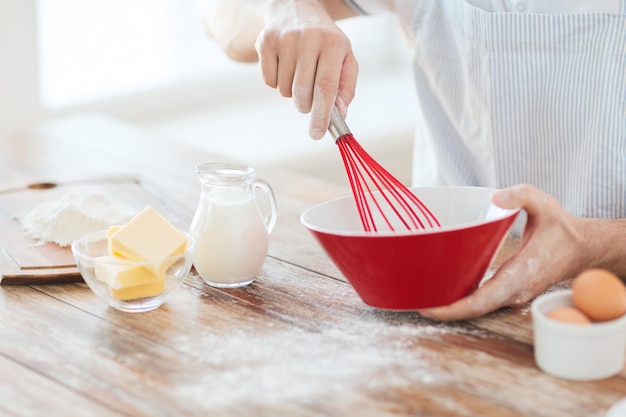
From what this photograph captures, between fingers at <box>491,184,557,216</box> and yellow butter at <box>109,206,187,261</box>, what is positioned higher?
fingers at <box>491,184,557,216</box>

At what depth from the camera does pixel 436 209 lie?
1.23 meters

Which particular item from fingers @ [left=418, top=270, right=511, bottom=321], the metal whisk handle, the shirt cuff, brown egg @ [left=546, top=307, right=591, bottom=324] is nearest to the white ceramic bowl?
brown egg @ [left=546, top=307, right=591, bottom=324]

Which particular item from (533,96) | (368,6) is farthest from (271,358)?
(368,6)

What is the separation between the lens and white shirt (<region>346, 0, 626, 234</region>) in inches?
53.6

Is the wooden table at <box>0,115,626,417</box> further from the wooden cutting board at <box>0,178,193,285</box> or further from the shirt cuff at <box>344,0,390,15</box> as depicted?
the shirt cuff at <box>344,0,390,15</box>

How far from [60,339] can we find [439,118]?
31.3 inches

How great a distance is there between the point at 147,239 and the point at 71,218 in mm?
271

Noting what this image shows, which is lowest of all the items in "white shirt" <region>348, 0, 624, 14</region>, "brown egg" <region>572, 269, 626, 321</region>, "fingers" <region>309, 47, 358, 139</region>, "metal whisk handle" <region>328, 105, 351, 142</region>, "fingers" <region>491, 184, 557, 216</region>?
"brown egg" <region>572, 269, 626, 321</region>

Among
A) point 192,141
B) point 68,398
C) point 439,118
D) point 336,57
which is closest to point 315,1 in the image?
point 336,57

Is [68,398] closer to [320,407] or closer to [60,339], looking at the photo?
[60,339]

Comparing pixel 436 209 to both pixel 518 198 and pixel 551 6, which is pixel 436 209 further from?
pixel 551 6

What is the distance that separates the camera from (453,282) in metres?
1.08

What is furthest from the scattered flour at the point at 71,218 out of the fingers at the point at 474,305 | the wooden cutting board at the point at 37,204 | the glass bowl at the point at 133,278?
the fingers at the point at 474,305

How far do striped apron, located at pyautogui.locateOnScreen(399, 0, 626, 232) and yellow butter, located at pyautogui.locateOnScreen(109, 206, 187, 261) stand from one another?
58cm
